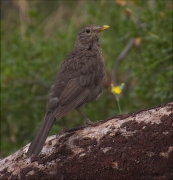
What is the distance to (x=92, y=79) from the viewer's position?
19.7ft

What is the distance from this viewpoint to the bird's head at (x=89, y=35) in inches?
265

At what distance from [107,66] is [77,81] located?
3.08 meters

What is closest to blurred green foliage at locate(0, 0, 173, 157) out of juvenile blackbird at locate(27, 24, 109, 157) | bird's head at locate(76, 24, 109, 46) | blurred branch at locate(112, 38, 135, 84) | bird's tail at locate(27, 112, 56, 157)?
blurred branch at locate(112, 38, 135, 84)

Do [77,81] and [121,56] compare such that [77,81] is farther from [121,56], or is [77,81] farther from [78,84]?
[121,56]

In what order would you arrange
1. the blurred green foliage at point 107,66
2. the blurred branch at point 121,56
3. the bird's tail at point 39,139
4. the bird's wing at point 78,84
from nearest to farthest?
the bird's tail at point 39,139
the bird's wing at point 78,84
the blurred green foliage at point 107,66
the blurred branch at point 121,56

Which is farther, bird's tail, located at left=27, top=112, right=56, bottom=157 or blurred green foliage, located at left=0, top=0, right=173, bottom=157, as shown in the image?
blurred green foliage, located at left=0, top=0, right=173, bottom=157

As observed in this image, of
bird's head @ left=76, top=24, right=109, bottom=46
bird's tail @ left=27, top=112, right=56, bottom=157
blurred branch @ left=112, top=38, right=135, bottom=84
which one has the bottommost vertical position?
blurred branch @ left=112, top=38, right=135, bottom=84

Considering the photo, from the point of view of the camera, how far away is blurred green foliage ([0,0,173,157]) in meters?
7.36

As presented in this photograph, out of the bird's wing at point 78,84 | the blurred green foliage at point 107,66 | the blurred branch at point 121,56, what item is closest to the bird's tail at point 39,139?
the bird's wing at point 78,84

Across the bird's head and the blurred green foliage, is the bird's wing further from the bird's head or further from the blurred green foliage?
the blurred green foliage

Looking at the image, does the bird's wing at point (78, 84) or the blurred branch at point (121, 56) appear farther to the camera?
the blurred branch at point (121, 56)

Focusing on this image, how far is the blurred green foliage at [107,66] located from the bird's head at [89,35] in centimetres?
78

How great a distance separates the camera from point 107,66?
8891mm

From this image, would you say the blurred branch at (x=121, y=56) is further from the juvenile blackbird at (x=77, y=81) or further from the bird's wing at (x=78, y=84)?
the bird's wing at (x=78, y=84)
